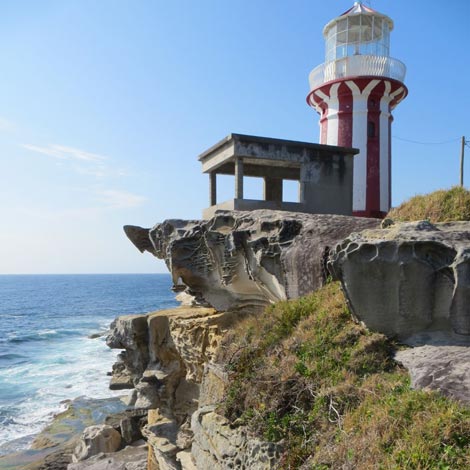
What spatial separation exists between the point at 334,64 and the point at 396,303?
15.2 metres

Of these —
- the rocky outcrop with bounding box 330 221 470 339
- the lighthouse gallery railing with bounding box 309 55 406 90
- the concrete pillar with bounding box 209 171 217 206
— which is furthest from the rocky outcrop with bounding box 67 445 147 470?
the lighthouse gallery railing with bounding box 309 55 406 90

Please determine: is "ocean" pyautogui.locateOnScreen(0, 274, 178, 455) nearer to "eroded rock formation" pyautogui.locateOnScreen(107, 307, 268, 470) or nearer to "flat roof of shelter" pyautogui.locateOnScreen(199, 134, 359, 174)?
"eroded rock formation" pyautogui.locateOnScreen(107, 307, 268, 470)

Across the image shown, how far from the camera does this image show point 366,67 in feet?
58.3

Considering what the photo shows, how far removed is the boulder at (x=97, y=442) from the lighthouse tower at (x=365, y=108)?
1269 cm

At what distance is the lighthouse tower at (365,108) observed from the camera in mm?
17781

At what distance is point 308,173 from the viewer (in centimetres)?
1264

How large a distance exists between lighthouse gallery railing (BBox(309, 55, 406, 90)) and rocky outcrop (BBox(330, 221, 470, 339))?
44.9 feet

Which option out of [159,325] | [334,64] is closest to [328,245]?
[159,325]

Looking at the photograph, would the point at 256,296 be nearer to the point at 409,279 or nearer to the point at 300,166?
the point at 300,166

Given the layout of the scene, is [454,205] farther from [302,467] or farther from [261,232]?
[302,467]

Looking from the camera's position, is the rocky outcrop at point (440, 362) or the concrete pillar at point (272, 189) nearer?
the rocky outcrop at point (440, 362)

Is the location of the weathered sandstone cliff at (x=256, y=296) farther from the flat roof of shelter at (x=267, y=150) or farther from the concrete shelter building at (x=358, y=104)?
the concrete shelter building at (x=358, y=104)

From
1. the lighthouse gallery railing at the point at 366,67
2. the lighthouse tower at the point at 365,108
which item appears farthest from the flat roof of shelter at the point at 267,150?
the lighthouse gallery railing at the point at 366,67

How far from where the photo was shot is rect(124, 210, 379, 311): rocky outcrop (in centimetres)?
831
